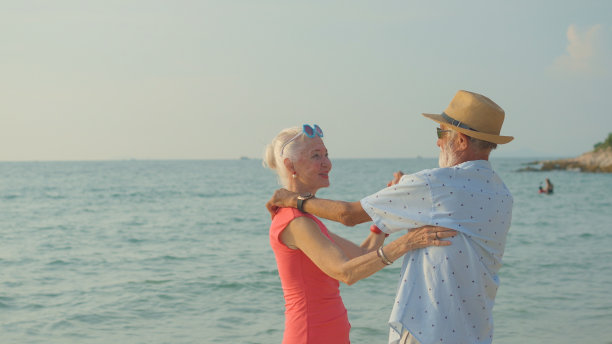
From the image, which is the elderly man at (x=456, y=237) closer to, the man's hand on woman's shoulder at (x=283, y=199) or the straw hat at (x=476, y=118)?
the straw hat at (x=476, y=118)

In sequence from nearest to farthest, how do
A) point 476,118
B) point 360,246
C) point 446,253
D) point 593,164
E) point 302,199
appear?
point 446,253 < point 476,118 < point 302,199 < point 360,246 < point 593,164

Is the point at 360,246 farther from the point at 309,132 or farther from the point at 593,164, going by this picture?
the point at 593,164

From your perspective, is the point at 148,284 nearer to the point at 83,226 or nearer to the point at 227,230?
the point at 227,230

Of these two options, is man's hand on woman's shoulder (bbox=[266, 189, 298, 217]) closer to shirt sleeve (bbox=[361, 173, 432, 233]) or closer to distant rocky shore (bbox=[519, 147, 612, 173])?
shirt sleeve (bbox=[361, 173, 432, 233])

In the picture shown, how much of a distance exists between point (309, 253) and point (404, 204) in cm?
55

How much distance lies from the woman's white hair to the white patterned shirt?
0.65 metres

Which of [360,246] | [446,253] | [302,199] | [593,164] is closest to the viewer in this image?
[446,253]

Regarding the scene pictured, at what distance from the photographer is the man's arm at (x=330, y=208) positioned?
8.93 ft

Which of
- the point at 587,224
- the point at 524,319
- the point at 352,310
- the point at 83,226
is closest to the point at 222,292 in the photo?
the point at 352,310

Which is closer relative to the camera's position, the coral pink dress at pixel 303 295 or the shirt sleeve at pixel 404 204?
the shirt sleeve at pixel 404 204

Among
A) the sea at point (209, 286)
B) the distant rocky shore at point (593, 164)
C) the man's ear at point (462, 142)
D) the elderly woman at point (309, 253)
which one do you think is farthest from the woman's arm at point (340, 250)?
the distant rocky shore at point (593, 164)

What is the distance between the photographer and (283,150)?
10.2ft

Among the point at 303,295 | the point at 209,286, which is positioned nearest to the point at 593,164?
the point at 209,286

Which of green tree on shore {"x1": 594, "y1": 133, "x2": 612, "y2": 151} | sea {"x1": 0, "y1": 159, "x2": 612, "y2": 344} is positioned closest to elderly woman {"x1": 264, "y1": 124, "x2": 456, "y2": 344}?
sea {"x1": 0, "y1": 159, "x2": 612, "y2": 344}
